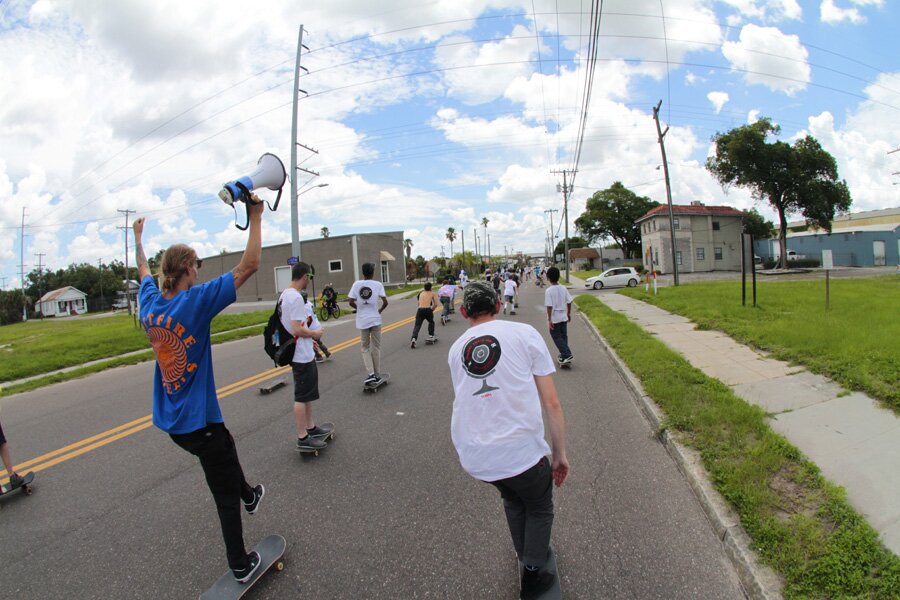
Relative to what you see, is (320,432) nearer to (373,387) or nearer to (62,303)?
(373,387)

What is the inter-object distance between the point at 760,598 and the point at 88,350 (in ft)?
49.9

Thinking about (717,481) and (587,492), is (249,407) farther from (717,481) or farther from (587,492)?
(717,481)

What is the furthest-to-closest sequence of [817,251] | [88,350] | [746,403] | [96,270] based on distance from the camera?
[96,270], [817,251], [88,350], [746,403]

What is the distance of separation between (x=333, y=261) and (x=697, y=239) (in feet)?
124

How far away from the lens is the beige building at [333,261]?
3969 cm

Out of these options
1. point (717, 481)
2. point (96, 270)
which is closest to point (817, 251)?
point (717, 481)

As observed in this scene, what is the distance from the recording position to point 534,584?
236 centimetres

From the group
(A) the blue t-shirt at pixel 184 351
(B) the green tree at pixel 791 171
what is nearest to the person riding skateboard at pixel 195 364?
(A) the blue t-shirt at pixel 184 351

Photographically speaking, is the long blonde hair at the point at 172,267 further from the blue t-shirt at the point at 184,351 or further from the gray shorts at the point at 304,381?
the gray shorts at the point at 304,381

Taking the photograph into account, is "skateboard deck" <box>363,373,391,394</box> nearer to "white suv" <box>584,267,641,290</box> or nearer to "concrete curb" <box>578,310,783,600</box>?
"concrete curb" <box>578,310,783,600</box>

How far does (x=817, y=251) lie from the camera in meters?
52.6

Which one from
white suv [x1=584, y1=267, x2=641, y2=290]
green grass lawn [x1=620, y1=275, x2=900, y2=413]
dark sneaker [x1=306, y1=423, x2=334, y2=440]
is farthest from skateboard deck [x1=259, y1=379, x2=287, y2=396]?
white suv [x1=584, y1=267, x2=641, y2=290]

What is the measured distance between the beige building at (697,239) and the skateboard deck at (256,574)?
163 ft

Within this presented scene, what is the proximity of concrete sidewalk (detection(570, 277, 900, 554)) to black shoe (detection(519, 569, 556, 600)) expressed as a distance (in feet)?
6.38
